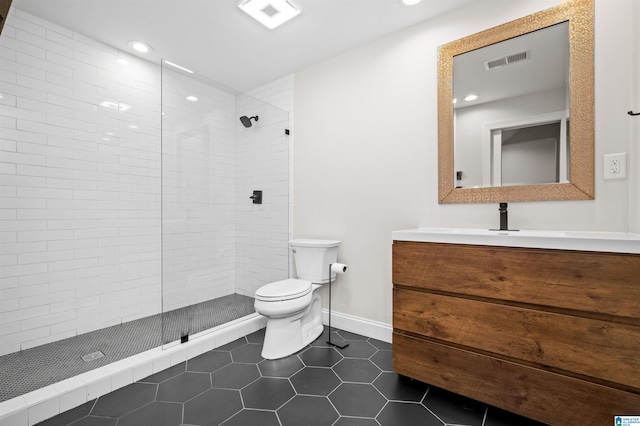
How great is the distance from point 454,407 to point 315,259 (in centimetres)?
135

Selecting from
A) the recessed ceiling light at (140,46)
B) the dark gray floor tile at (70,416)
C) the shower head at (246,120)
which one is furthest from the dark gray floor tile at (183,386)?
the recessed ceiling light at (140,46)

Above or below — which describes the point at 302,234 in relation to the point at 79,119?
below

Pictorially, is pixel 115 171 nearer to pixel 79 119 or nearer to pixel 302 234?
pixel 79 119

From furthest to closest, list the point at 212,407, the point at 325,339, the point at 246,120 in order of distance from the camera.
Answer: the point at 246,120
the point at 325,339
the point at 212,407

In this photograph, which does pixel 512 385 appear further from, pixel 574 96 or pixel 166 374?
pixel 166 374

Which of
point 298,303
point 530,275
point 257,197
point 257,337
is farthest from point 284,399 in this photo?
point 257,197

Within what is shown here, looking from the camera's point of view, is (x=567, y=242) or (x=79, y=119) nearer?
(x=567, y=242)

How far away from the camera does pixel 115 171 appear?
8.44 feet

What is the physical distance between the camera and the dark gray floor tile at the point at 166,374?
5.91ft

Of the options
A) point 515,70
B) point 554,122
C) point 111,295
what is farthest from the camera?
point 111,295

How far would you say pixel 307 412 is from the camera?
59.6 inches

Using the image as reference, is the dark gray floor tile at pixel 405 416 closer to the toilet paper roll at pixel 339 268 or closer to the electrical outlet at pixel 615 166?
Answer: the toilet paper roll at pixel 339 268

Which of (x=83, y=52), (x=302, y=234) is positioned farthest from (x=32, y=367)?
(x=83, y=52)

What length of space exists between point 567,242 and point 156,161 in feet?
10.4
